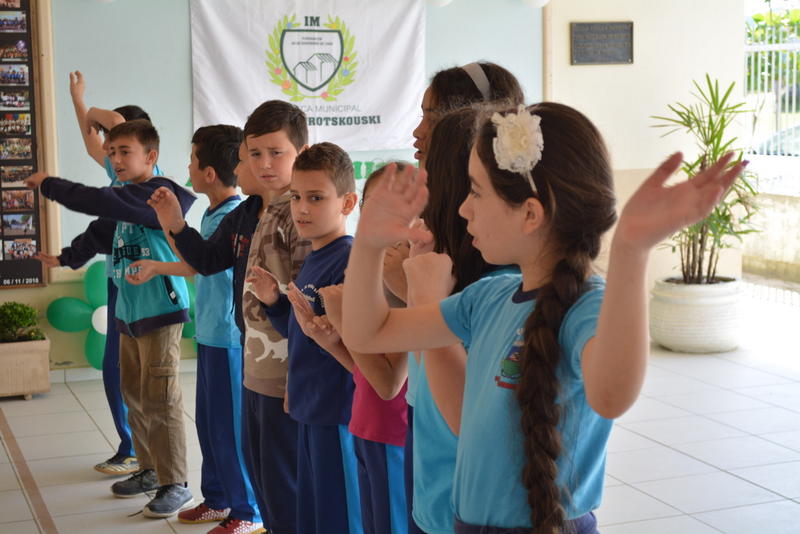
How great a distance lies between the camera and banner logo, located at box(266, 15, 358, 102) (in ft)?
18.8

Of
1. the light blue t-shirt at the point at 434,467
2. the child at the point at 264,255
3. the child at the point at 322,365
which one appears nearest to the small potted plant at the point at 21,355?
the child at the point at 264,255

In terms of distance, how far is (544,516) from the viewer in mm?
1275

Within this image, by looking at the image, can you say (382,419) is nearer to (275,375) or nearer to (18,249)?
(275,375)

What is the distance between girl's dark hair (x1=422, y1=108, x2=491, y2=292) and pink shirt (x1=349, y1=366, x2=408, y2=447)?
1.63 ft

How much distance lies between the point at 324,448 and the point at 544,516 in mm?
1161

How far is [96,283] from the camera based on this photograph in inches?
209

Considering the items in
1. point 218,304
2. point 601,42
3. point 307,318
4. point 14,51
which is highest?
point 601,42

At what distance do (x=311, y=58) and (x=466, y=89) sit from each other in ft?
12.9

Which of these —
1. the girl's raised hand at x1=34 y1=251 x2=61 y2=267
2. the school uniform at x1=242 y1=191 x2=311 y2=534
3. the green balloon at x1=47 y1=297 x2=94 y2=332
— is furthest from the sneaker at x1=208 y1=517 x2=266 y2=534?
the green balloon at x1=47 y1=297 x2=94 y2=332

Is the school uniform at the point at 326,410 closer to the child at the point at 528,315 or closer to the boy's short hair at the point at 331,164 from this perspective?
the boy's short hair at the point at 331,164

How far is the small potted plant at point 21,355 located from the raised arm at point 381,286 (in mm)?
Result: 4004

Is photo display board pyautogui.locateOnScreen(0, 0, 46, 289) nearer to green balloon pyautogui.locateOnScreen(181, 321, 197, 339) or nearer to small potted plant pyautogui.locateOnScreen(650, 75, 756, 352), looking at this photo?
green balloon pyautogui.locateOnScreen(181, 321, 197, 339)

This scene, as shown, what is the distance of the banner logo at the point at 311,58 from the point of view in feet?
18.8

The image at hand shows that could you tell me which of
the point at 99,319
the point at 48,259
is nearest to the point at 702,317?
the point at 99,319
